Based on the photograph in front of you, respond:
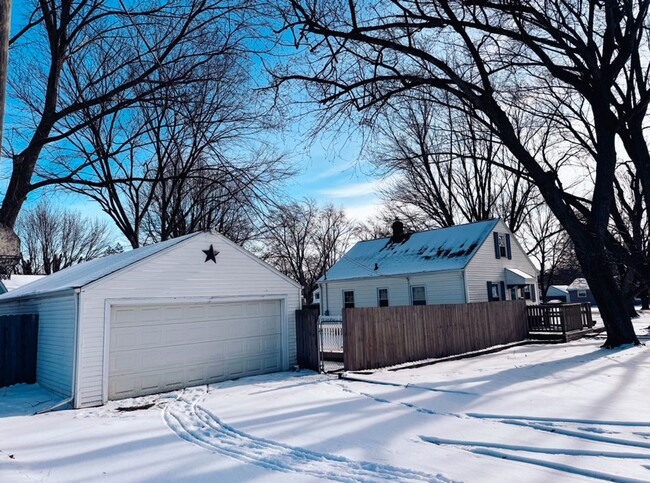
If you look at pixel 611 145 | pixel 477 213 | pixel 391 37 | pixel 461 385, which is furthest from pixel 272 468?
pixel 477 213

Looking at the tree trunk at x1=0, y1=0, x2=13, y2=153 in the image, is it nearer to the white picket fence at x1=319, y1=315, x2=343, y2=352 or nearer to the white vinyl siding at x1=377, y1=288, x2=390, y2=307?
the white picket fence at x1=319, y1=315, x2=343, y2=352

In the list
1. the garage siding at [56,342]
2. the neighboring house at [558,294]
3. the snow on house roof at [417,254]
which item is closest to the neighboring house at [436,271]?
the snow on house roof at [417,254]

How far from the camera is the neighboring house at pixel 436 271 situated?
21.2 m

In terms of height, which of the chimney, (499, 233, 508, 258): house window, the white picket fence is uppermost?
the chimney

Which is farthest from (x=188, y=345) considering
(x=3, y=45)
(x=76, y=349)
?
(x=3, y=45)

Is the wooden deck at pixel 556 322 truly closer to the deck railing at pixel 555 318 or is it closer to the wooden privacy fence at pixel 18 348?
the deck railing at pixel 555 318

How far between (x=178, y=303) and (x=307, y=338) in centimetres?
373

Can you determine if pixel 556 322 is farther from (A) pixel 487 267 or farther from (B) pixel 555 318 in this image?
(A) pixel 487 267

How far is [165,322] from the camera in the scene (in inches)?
425

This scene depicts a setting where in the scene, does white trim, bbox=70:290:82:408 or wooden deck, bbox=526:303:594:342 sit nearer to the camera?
white trim, bbox=70:290:82:408

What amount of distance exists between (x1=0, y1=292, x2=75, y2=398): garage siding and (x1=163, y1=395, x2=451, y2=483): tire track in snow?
3473 mm

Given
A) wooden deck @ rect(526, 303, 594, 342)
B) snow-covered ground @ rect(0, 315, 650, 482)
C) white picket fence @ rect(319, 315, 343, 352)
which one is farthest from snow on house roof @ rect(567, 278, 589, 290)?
snow-covered ground @ rect(0, 315, 650, 482)

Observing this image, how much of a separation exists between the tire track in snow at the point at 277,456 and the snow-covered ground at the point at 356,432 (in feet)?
0.07

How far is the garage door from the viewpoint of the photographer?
33.0 ft
